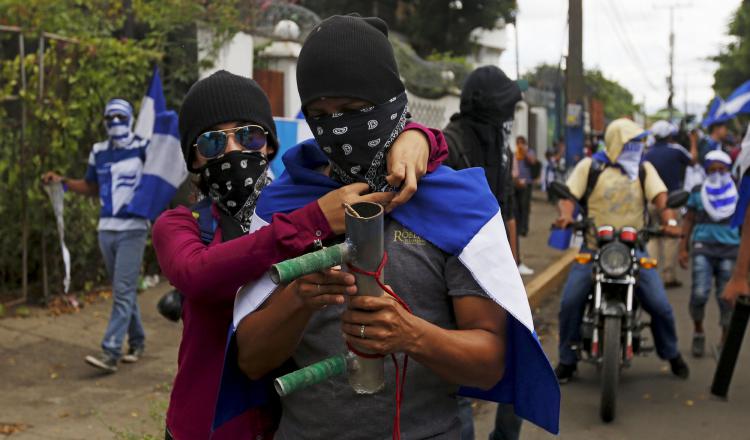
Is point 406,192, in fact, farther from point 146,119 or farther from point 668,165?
point 668,165

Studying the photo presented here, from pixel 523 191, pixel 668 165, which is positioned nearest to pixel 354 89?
pixel 668 165

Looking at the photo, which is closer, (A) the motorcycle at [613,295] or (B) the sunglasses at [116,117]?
(A) the motorcycle at [613,295]

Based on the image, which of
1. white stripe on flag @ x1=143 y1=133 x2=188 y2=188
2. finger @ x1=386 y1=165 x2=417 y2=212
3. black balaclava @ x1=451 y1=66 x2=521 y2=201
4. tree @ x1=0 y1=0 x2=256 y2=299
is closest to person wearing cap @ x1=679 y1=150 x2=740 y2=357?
black balaclava @ x1=451 y1=66 x2=521 y2=201

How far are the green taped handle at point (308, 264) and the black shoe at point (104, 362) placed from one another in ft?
17.3

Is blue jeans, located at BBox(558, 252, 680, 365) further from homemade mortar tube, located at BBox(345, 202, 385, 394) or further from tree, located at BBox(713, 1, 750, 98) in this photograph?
tree, located at BBox(713, 1, 750, 98)

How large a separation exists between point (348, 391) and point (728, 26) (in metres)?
61.5

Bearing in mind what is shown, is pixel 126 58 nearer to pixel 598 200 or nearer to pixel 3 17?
pixel 3 17

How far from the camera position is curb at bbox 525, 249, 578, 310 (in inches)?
391

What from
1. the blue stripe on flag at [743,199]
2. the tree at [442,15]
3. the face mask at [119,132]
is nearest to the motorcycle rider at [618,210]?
the blue stripe on flag at [743,199]

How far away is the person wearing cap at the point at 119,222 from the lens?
6.61m

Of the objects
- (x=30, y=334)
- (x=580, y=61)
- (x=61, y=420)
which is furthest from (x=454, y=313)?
(x=580, y=61)

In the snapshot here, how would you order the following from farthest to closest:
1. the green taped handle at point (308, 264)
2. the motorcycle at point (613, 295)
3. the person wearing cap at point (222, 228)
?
the motorcycle at point (613, 295), the person wearing cap at point (222, 228), the green taped handle at point (308, 264)

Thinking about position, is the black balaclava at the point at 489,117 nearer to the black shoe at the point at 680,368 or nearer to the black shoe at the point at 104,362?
the black shoe at the point at 680,368

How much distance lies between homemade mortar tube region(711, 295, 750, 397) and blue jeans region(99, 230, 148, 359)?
3.94 meters
